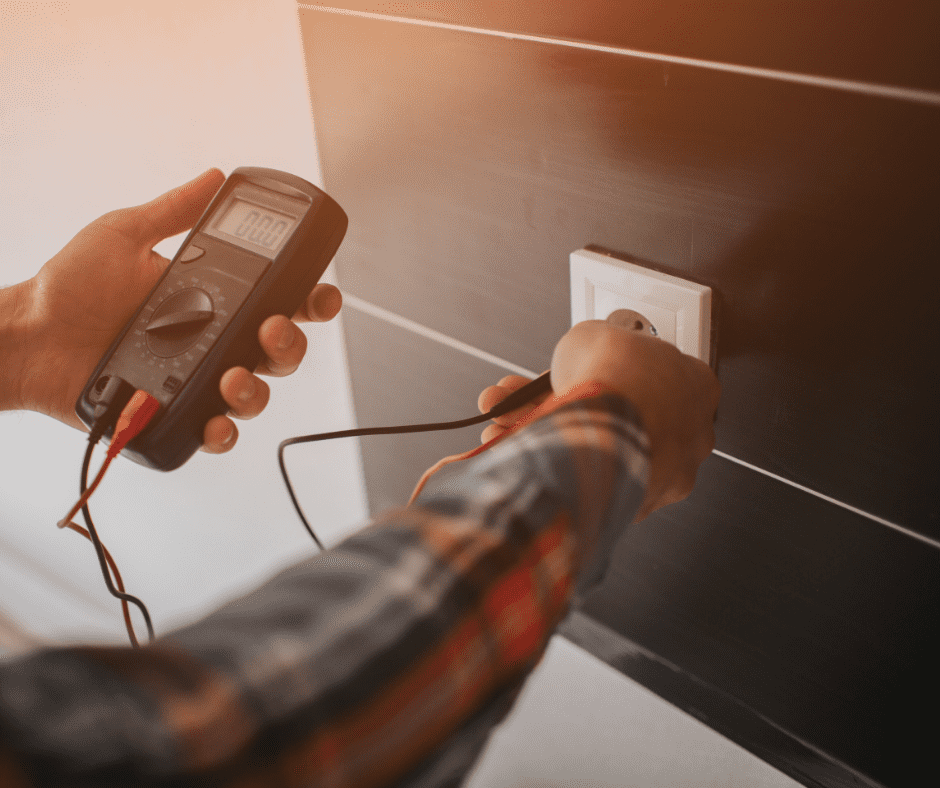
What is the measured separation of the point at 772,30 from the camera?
34cm

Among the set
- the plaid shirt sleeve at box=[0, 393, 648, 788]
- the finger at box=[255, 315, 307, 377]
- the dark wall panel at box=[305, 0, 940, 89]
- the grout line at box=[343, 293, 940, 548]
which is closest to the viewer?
the plaid shirt sleeve at box=[0, 393, 648, 788]

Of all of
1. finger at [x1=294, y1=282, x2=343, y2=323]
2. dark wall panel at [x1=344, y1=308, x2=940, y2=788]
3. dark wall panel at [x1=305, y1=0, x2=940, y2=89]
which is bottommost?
dark wall panel at [x1=344, y1=308, x2=940, y2=788]

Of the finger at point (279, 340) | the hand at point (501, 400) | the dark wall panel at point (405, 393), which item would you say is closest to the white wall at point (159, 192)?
the dark wall panel at point (405, 393)

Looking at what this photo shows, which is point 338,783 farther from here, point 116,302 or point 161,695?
point 116,302

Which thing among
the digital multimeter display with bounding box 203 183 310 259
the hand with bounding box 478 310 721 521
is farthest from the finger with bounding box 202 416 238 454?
the hand with bounding box 478 310 721 521

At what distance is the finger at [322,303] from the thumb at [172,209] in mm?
103

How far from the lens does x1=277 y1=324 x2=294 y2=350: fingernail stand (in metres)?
0.52

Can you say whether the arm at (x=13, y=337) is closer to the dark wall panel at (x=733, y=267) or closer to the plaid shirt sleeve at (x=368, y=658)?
the dark wall panel at (x=733, y=267)

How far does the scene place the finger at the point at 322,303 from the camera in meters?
0.59

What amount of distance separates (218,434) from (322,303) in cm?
12

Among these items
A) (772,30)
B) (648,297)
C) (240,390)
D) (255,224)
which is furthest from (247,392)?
(772,30)

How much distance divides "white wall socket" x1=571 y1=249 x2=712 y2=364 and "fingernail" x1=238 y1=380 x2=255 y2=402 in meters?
0.22

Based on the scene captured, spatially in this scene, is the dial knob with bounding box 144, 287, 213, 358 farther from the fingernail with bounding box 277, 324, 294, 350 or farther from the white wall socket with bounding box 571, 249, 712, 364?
the white wall socket with bounding box 571, 249, 712, 364

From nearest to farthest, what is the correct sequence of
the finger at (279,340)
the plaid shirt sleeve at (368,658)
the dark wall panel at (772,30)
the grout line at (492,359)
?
the plaid shirt sleeve at (368,658)
the dark wall panel at (772,30)
the grout line at (492,359)
the finger at (279,340)
